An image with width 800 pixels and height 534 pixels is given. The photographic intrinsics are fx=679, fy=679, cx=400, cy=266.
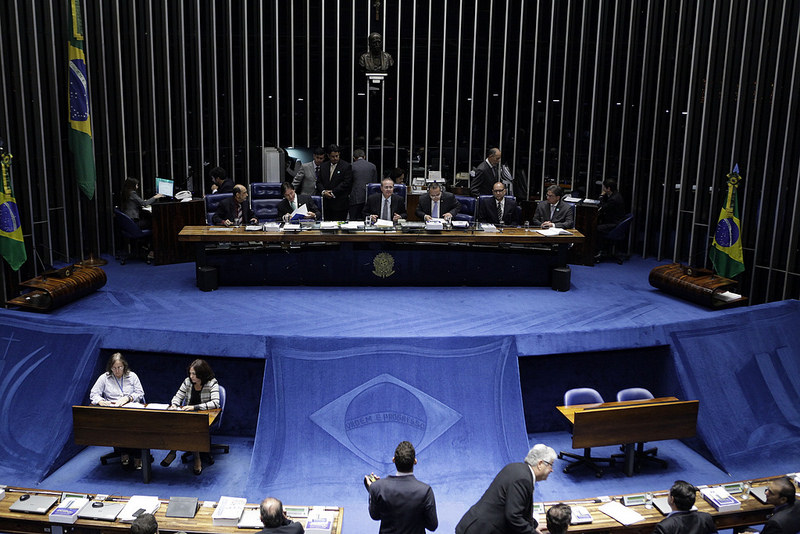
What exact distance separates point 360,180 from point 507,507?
7042 millimetres

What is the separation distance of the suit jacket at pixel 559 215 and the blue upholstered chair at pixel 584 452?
3040mm

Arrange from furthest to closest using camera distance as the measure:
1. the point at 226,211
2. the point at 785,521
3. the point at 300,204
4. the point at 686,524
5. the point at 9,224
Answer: the point at 300,204
the point at 226,211
the point at 9,224
the point at 785,521
the point at 686,524

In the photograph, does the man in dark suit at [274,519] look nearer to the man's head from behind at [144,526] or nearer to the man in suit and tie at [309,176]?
the man's head from behind at [144,526]

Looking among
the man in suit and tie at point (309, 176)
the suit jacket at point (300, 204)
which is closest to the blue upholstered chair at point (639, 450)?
the suit jacket at point (300, 204)

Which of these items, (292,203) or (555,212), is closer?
(555,212)

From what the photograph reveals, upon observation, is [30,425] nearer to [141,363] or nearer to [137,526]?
[141,363]

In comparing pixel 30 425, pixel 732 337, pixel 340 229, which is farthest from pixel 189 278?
pixel 732 337

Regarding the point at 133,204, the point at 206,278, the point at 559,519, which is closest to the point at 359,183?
the point at 206,278

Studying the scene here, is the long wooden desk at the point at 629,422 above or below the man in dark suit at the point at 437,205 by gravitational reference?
below

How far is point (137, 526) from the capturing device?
12.4 feet

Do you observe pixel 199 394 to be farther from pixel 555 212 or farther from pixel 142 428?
pixel 555 212

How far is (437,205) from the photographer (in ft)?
30.0

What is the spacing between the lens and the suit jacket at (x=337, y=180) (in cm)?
1012

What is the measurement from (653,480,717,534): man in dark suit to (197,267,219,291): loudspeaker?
592 cm
